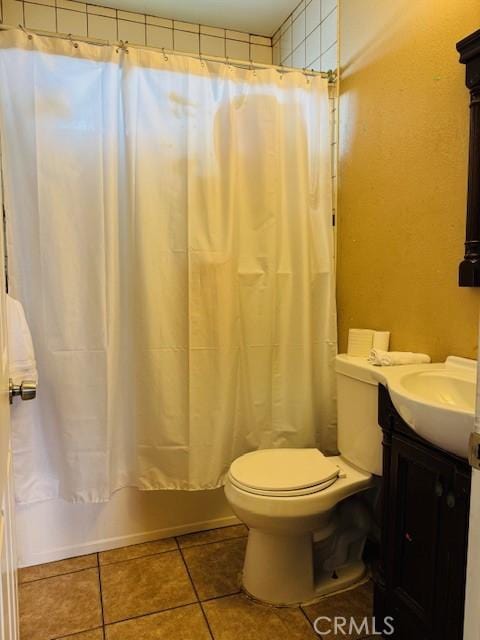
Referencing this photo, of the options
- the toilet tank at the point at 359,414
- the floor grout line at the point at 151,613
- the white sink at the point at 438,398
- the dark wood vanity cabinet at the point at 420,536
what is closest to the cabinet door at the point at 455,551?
the dark wood vanity cabinet at the point at 420,536

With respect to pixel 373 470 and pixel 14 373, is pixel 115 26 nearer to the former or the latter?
pixel 14 373

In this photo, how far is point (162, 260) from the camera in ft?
5.95

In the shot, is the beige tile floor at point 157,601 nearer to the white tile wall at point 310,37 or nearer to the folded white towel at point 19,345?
the folded white towel at point 19,345

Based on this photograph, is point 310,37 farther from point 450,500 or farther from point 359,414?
point 450,500

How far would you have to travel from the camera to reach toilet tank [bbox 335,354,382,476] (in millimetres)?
1528

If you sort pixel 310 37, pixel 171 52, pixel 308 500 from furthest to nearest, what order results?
pixel 310 37 → pixel 171 52 → pixel 308 500

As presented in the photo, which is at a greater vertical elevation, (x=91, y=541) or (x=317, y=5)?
(x=317, y=5)

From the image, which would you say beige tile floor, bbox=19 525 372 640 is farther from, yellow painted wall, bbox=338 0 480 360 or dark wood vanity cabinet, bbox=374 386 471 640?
yellow painted wall, bbox=338 0 480 360

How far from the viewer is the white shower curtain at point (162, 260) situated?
1.68 meters

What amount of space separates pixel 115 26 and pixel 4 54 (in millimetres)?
950

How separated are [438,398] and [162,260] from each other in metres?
1.13

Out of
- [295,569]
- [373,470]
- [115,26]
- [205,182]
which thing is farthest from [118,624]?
[115,26]

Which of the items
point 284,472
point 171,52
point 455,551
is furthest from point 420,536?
point 171,52

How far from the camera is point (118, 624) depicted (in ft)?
4.96
